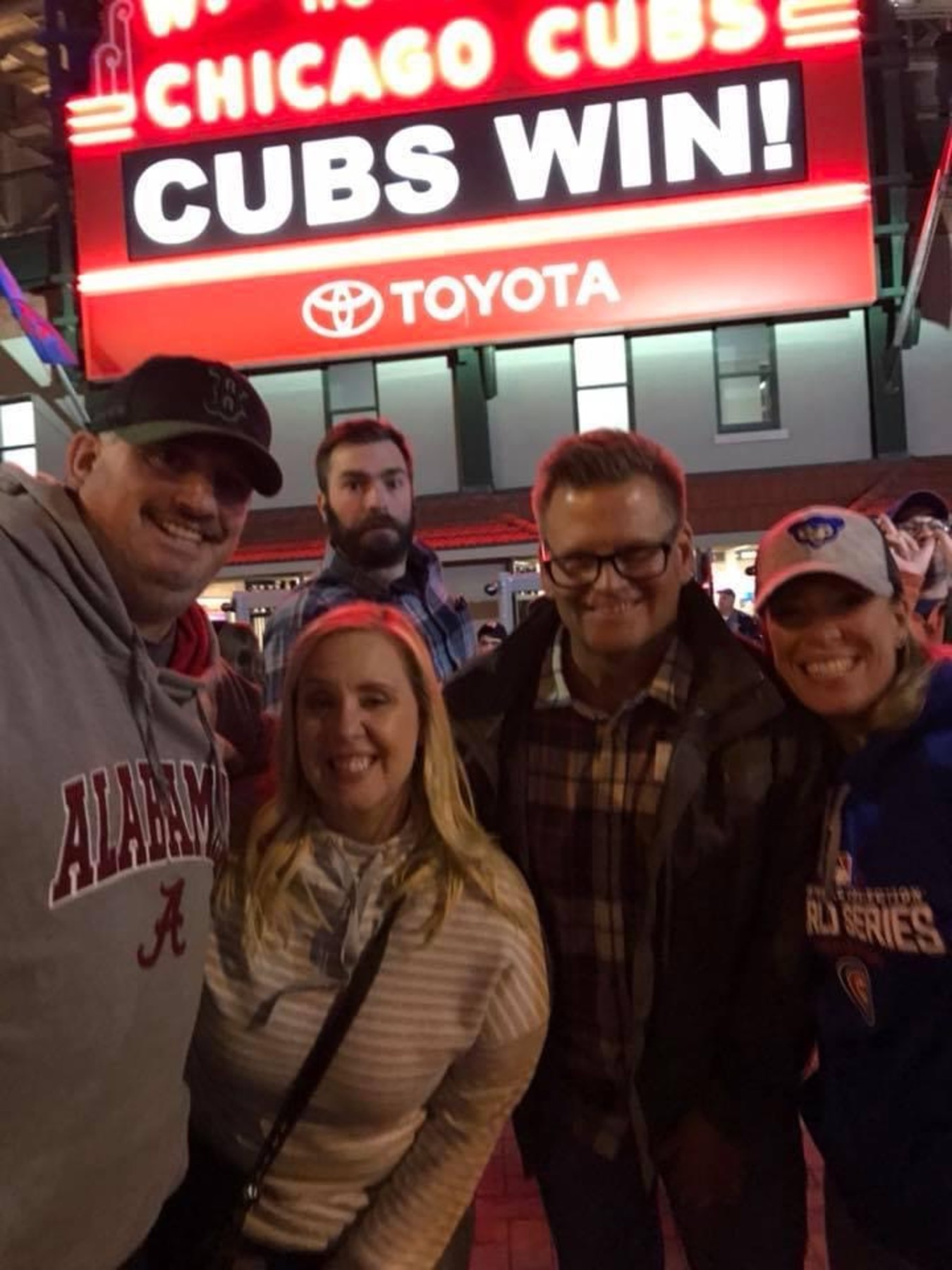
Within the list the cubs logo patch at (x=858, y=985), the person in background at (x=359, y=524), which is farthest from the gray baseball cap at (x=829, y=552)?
the person in background at (x=359, y=524)

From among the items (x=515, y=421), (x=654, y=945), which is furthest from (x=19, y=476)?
(x=515, y=421)

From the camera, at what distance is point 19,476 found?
5.04ft

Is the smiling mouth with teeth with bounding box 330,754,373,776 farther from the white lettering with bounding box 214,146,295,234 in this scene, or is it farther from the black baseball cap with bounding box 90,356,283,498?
the white lettering with bounding box 214,146,295,234

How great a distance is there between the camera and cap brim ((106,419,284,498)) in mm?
1581

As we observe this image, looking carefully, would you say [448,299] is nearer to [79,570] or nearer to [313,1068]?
[79,570]

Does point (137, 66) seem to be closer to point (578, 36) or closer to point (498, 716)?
point (578, 36)

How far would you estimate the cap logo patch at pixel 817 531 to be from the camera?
1864 millimetres

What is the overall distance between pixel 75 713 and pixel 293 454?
1321 cm

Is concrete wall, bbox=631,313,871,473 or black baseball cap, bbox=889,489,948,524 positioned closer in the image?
black baseball cap, bbox=889,489,948,524

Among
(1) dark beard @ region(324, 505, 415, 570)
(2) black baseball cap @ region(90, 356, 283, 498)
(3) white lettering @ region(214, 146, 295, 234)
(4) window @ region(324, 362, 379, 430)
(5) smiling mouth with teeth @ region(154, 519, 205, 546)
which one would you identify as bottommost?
(5) smiling mouth with teeth @ region(154, 519, 205, 546)

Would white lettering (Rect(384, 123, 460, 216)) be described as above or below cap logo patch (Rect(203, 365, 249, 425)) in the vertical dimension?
above

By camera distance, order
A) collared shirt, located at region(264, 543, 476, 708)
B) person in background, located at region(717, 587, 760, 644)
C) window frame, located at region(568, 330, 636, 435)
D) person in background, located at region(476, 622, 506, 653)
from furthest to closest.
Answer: window frame, located at region(568, 330, 636, 435) < person in background, located at region(476, 622, 506, 653) < person in background, located at region(717, 587, 760, 644) < collared shirt, located at region(264, 543, 476, 708)

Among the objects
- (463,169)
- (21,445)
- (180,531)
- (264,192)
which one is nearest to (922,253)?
(463,169)

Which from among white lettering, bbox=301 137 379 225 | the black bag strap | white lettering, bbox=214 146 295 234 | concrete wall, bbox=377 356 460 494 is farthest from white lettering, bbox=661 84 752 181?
the black bag strap
